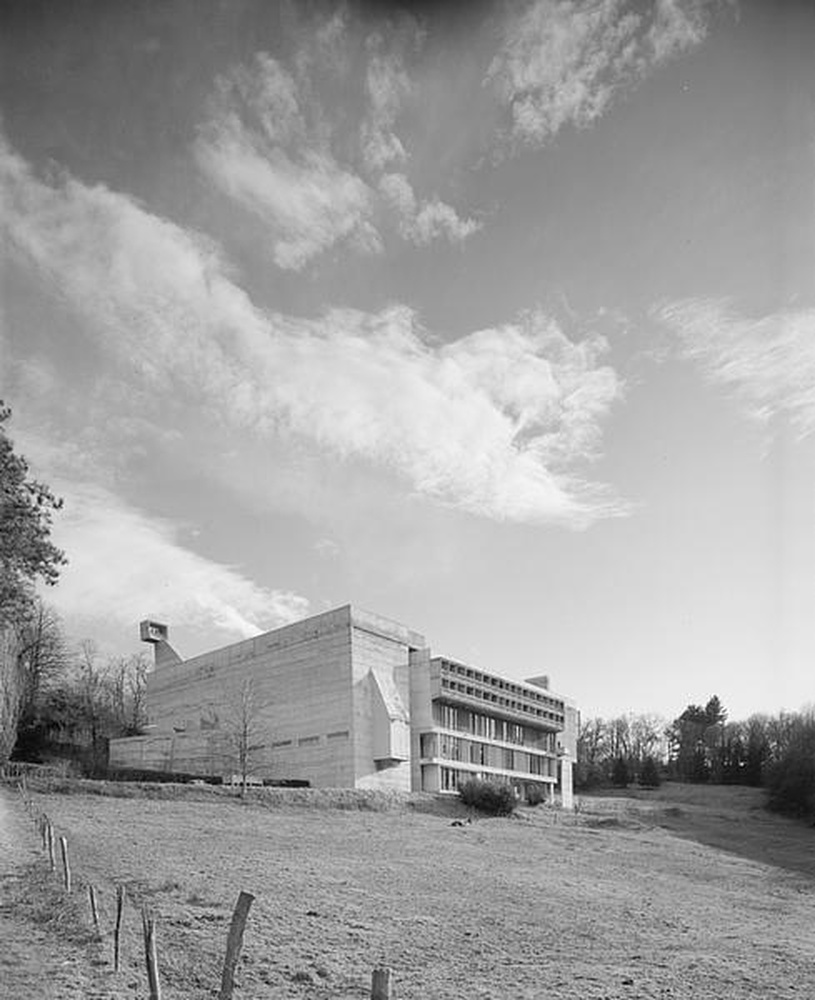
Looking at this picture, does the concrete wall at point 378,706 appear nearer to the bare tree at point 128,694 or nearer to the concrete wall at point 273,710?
the concrete wall at point 273,710

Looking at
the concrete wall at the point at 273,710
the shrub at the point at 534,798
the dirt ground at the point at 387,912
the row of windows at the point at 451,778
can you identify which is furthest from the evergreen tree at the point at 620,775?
the dirt ground at the point at 387,912

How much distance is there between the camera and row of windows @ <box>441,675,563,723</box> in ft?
264

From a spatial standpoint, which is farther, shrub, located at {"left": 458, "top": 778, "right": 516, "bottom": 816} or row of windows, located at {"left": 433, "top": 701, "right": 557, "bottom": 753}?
row of windows, located at {"left": 433, "top": 701, "right": 557, "bottom": 753}

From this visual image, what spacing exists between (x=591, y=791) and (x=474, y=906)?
10910cm

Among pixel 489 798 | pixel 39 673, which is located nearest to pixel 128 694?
pixel 39 673

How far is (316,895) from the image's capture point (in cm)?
2434

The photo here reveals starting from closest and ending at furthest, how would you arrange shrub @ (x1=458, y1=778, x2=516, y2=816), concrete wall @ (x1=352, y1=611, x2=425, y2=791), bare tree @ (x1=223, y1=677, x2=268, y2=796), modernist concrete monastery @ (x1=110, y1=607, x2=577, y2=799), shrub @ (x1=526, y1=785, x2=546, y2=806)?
shrub @ (x1=458, y1=778, x2=516, y2=816), concrete wall @ (x1=352, y1=611, x2=425, y2=791), modernist concrete monastery @ (x1=110, y1=607, x2=577, y2=799), shrub @ (x1=526, y1=785, x2=546, y2=806), bare tree @ (x1=223, y1=677, x2=268, y2=796)

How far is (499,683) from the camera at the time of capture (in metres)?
88.3

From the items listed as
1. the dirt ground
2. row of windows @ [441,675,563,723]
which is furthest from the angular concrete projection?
the dirt ground

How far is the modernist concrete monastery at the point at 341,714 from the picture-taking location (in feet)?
238

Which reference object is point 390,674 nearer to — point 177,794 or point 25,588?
point 177,794

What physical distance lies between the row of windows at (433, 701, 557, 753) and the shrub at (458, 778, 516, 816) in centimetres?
A: 1211

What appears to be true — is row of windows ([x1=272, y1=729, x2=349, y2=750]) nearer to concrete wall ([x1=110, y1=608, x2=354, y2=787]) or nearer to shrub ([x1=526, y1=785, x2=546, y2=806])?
concrete wall ([x1=110, y1=608, x2=354, y2=787])

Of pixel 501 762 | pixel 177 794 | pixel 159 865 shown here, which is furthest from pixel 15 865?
pixel 501 762
